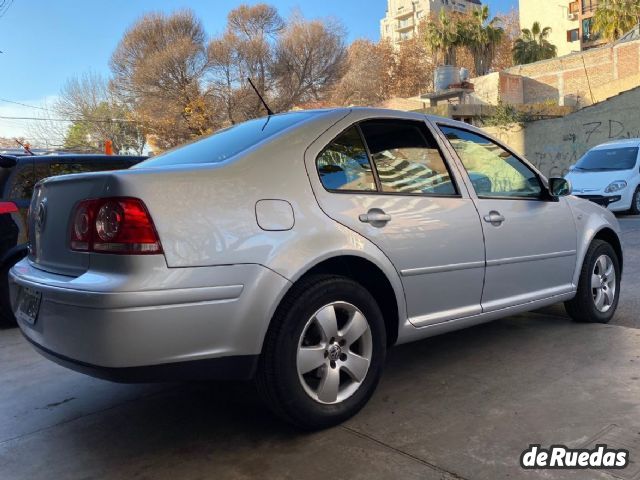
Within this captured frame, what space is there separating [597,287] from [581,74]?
36.4 meters

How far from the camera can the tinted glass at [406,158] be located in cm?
327

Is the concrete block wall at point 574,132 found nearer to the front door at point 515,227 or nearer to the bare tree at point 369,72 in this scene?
the front door at point 515,227

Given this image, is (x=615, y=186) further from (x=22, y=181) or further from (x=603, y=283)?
(x=22, y=181)

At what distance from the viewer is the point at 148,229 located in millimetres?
2373

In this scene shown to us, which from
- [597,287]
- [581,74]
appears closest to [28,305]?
[597,287]

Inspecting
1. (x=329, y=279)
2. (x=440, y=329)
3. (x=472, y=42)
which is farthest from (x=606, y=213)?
(x=472, y=42)

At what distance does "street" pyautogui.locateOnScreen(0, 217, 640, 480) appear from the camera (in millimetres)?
2559

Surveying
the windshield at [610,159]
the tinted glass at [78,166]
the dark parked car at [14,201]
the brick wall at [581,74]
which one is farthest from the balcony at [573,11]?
the dark parked car at [14,201]

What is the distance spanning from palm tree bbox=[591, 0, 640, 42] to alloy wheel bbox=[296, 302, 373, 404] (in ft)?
139

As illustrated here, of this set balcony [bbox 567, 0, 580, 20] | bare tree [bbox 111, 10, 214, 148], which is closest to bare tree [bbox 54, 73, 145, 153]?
bare tree [bbox 111, 10, 214, 148]

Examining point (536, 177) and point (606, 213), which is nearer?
point (536, 177)

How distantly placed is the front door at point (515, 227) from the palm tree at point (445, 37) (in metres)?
44.6

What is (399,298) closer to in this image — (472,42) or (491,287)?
(491,287)

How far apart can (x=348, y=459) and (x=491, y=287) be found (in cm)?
158
